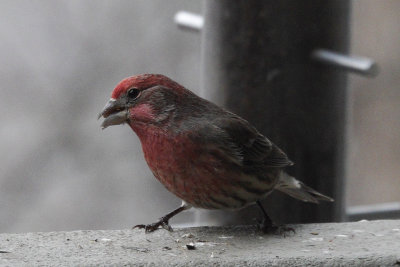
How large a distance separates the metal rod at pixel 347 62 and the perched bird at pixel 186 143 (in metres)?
1.03

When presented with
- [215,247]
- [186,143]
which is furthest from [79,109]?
[215,247]

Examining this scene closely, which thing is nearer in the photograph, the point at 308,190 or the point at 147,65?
the point at 308,190

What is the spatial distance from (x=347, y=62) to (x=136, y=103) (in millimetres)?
1493

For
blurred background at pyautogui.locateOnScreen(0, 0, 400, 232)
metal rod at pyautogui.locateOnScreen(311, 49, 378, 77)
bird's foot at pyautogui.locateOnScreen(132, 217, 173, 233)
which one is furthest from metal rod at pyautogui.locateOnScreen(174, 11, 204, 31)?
blurred background at pyautogui.locateOnScreen(0, 0, 400, 232)

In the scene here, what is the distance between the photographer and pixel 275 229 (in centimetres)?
428

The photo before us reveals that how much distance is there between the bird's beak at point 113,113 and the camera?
4.25 metres

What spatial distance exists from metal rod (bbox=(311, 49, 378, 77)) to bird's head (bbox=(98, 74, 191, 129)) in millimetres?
1334

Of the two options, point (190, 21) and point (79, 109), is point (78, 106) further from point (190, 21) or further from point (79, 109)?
point (190, 21)

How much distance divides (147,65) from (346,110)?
9.33ft

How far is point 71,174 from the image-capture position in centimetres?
823

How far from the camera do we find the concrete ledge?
3656mm

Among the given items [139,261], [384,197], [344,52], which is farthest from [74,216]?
[139,261]

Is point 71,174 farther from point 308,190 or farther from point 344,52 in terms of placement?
point 308,190

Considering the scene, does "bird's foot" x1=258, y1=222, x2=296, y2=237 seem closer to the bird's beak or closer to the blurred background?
the bird's beak
